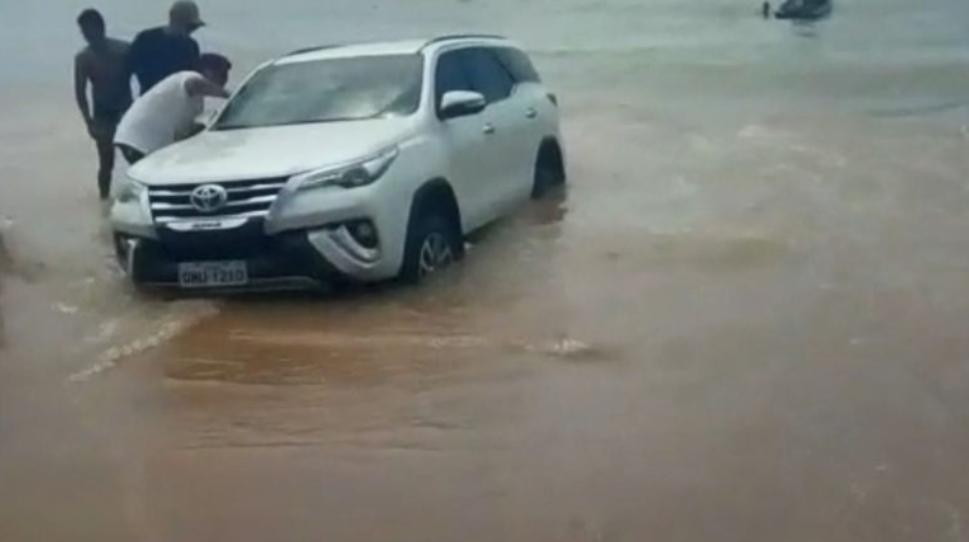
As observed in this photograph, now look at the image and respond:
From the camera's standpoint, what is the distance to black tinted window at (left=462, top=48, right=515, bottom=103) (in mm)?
11828

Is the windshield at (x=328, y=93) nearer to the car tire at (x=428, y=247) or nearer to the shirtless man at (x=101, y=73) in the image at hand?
the car tire at (x=428, y=247)

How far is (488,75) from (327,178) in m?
2.91

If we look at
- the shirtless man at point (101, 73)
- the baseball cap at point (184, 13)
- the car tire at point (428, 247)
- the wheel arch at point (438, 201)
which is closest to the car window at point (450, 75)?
the wheel arch at point (438, 201)

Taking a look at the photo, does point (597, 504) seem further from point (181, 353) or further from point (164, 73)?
point (164, 73)

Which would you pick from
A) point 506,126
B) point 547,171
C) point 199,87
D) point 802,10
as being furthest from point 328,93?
point 802,10

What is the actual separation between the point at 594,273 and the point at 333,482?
4.46 m

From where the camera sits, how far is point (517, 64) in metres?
12.9

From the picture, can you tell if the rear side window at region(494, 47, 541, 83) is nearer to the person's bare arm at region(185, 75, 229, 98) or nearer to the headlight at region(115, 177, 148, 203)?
the person's bare arm at region(185, 75, 229, 98)

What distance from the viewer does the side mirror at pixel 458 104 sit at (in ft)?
35.0

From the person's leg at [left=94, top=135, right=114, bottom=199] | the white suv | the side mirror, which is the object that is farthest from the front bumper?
the person's leg at [left=94, top=135, right=114, bottom=199]

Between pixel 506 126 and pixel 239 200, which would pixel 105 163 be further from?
pixel 239 200

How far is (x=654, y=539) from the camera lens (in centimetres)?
610

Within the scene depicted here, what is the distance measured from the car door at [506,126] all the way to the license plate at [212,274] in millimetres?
2528

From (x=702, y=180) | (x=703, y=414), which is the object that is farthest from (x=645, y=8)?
(x=703, y=414)
